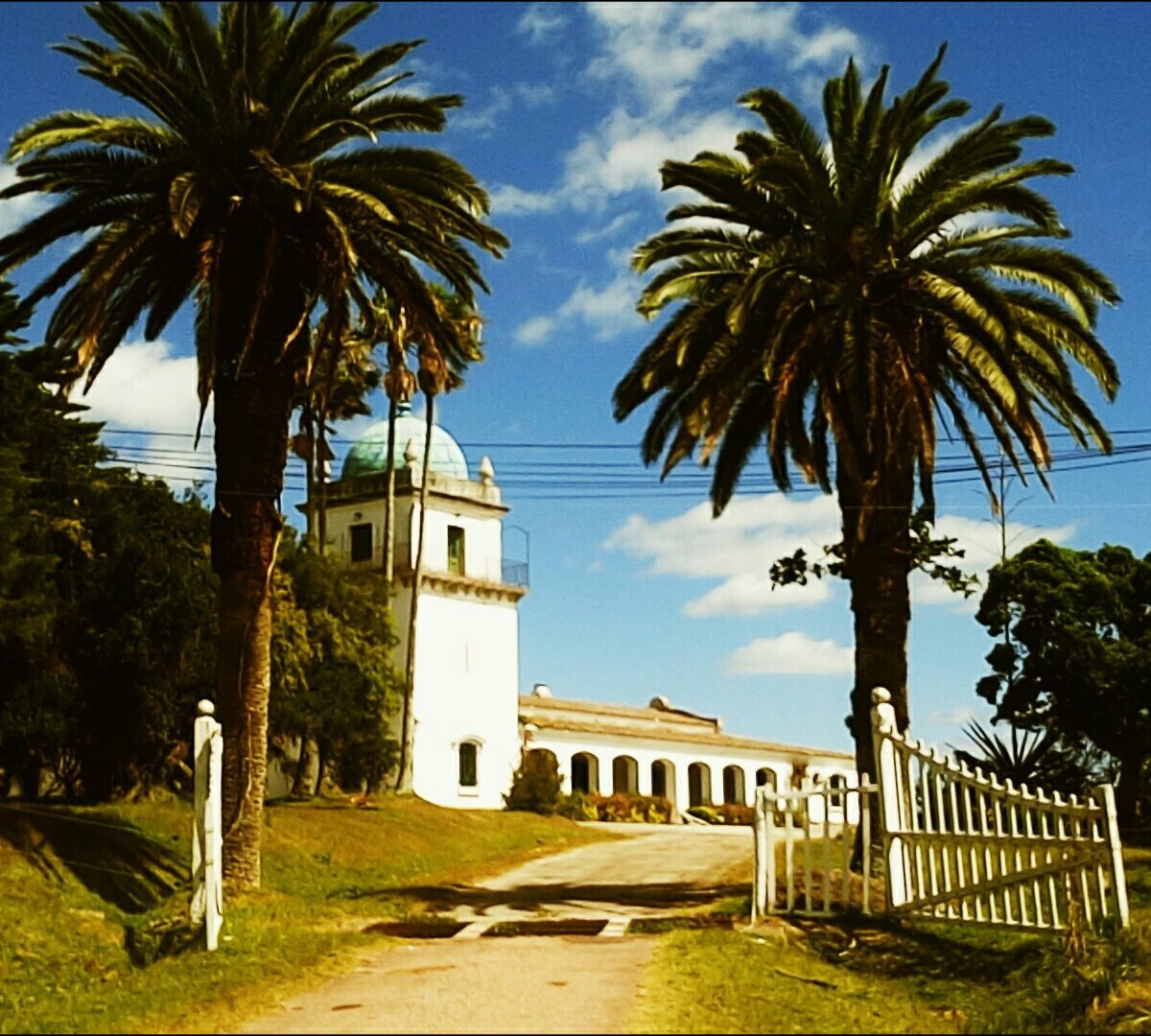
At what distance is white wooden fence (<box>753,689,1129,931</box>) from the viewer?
13.0 meters

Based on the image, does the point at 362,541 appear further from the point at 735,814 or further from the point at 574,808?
the point at 735,814

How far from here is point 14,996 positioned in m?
13.3

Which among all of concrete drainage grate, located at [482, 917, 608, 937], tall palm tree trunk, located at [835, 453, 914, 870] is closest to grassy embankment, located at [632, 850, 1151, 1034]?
concrete drainage grate, located at [482, 917, 608, 937]

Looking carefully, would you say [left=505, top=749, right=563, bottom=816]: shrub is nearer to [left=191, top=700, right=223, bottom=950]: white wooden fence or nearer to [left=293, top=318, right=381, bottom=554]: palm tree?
[left=293, top=318, right=381, bottom=554]: palm tree

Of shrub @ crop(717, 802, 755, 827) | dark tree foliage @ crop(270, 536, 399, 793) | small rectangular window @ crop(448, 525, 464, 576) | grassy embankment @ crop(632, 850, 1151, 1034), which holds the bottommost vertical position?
grassy embankment @ crop(632, 850, 1151, 1034)

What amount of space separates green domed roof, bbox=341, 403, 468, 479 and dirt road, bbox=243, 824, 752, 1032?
87.3ft

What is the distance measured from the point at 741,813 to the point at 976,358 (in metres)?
35.9

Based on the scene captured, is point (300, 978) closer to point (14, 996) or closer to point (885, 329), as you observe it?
point (14, 996)

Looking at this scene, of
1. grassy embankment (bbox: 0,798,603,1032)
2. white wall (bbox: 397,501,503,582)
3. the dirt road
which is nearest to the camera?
the dirt road

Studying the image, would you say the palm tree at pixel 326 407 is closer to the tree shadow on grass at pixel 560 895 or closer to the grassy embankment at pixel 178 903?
the grassy embankment at pixel 178 903

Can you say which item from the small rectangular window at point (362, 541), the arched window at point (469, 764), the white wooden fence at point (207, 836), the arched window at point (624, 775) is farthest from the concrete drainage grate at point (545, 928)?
the arched window at point (624, 775)

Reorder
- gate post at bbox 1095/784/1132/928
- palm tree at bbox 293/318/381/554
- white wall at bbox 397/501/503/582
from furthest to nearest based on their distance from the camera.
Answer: white wall at bbox 397/501/503/582 → palm tree at bbox 293/318/381/554 → gate post at bbox 1095/784/1132/928

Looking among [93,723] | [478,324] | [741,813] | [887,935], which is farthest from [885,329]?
[741,813]

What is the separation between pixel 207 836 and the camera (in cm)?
1409
